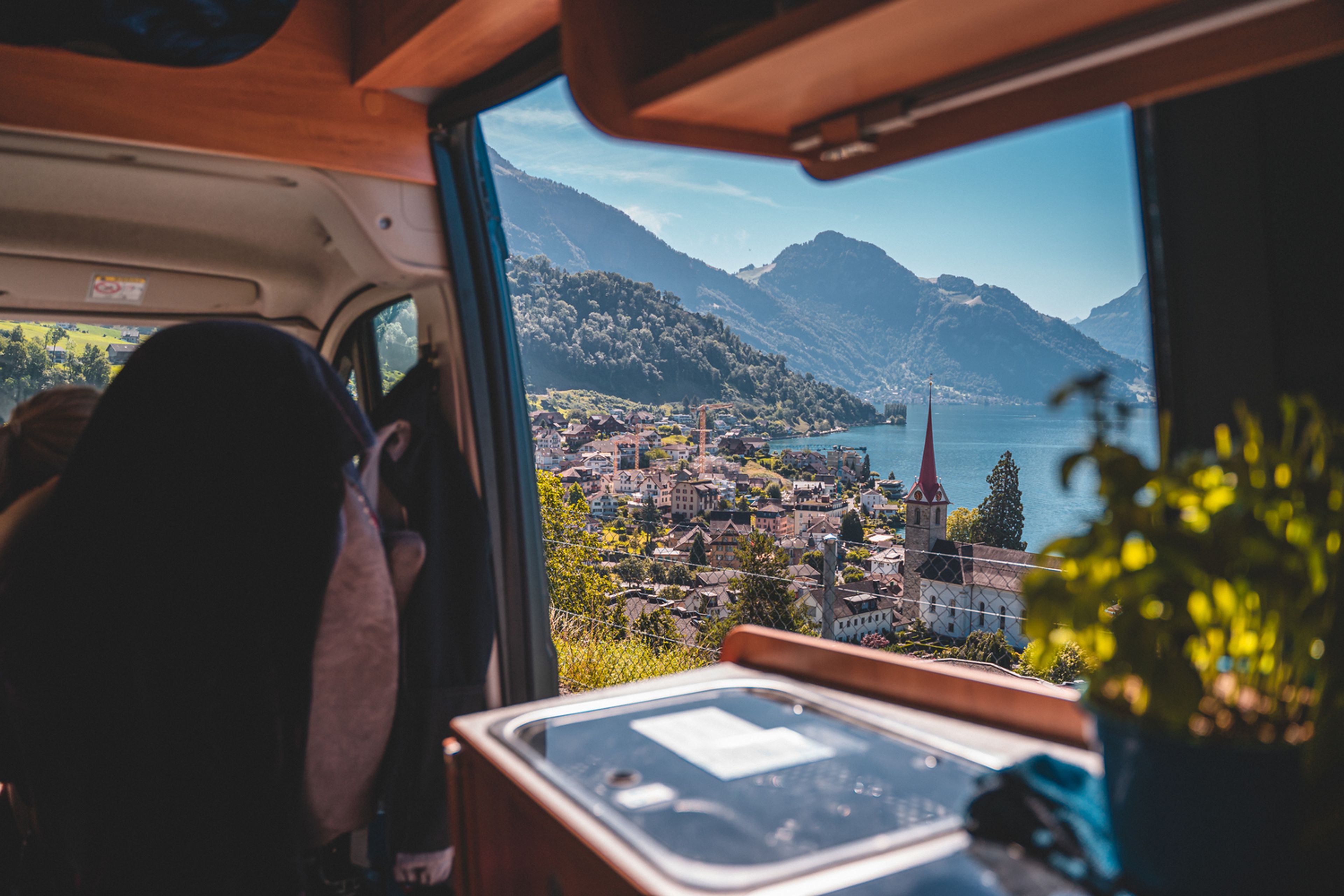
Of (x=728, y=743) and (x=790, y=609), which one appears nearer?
(x=728, y=743)

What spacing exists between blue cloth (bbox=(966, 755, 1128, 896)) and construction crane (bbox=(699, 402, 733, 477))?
32.8 ft

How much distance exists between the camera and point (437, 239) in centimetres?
199

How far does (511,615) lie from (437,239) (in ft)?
2.88

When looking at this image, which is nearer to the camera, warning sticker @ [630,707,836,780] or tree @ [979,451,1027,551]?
warning sticker @ [630,707,836,780]

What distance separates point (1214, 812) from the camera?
57 cm

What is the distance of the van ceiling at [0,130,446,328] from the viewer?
1888mm

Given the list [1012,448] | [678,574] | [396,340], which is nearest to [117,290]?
[396,340]

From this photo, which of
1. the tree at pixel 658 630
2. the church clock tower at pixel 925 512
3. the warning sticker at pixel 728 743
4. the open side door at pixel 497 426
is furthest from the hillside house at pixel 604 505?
the warning sticker at pixel 728 743

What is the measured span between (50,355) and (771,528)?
23.5 ft

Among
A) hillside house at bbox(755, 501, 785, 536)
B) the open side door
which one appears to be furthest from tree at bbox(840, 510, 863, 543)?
the open side door

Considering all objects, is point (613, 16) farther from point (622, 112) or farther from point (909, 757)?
point (909, 757)

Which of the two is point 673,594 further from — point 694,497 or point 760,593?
point 694,497

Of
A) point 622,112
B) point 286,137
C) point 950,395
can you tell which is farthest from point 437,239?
point 950,395

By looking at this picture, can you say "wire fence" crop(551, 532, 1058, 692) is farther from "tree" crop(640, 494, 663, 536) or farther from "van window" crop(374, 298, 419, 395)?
"van window" crop(374, 298, 419, 395)
